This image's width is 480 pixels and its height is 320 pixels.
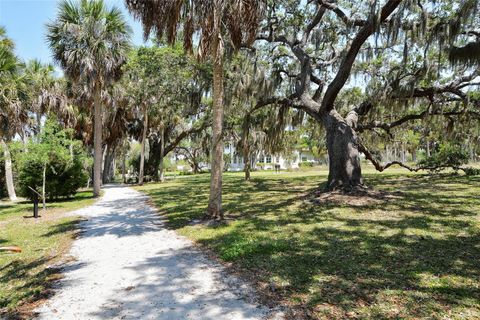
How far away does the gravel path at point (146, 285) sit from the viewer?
3.55m

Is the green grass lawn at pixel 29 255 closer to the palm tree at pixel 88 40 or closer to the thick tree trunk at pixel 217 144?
the thick tree trunk at pixel 217 144

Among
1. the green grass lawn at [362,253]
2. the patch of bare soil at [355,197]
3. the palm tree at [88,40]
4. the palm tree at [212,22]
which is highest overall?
the palm tree at [88,40]

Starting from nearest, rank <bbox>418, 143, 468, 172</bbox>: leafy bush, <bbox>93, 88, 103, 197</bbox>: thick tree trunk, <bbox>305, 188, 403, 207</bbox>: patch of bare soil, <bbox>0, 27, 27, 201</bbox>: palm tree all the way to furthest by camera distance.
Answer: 1. <bbox>305, 188, 403, 207</bbox>: patch of bare soil
2. <bbox>0, 27, 27, 201</bbox>: palm tree
3. <bbox>93, 88, 103, 197</bbox>: thick tree trunk
4. <bbox>418, 143, 468, 172</bbox>: leafy bush

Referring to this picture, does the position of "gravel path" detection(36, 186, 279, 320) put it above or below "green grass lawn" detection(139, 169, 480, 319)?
below

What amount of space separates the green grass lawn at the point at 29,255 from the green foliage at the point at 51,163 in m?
2.45

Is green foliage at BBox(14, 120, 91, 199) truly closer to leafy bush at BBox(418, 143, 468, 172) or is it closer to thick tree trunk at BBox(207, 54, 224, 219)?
thick tree trunk at BBox(207, 54, 224, 219)

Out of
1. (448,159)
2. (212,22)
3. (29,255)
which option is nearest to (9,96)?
(29,255)

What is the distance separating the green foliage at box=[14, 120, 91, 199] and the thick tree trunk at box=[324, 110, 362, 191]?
1023 cm

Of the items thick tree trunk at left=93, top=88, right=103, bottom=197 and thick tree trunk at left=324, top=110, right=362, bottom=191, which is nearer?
thick tree trunk at left=324, top=110, right=362, bottom=191

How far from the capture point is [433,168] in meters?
19.0

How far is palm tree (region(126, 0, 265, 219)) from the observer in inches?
289

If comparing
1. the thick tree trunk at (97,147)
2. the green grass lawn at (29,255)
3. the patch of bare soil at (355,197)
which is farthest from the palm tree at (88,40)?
the patch of bare soil at (355,197)

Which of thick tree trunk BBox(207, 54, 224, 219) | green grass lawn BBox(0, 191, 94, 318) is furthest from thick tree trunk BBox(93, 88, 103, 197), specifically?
thick tree trunk BBox(207, 54, 224, 219)

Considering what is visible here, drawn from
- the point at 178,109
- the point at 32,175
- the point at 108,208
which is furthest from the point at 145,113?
the point at 108,208
